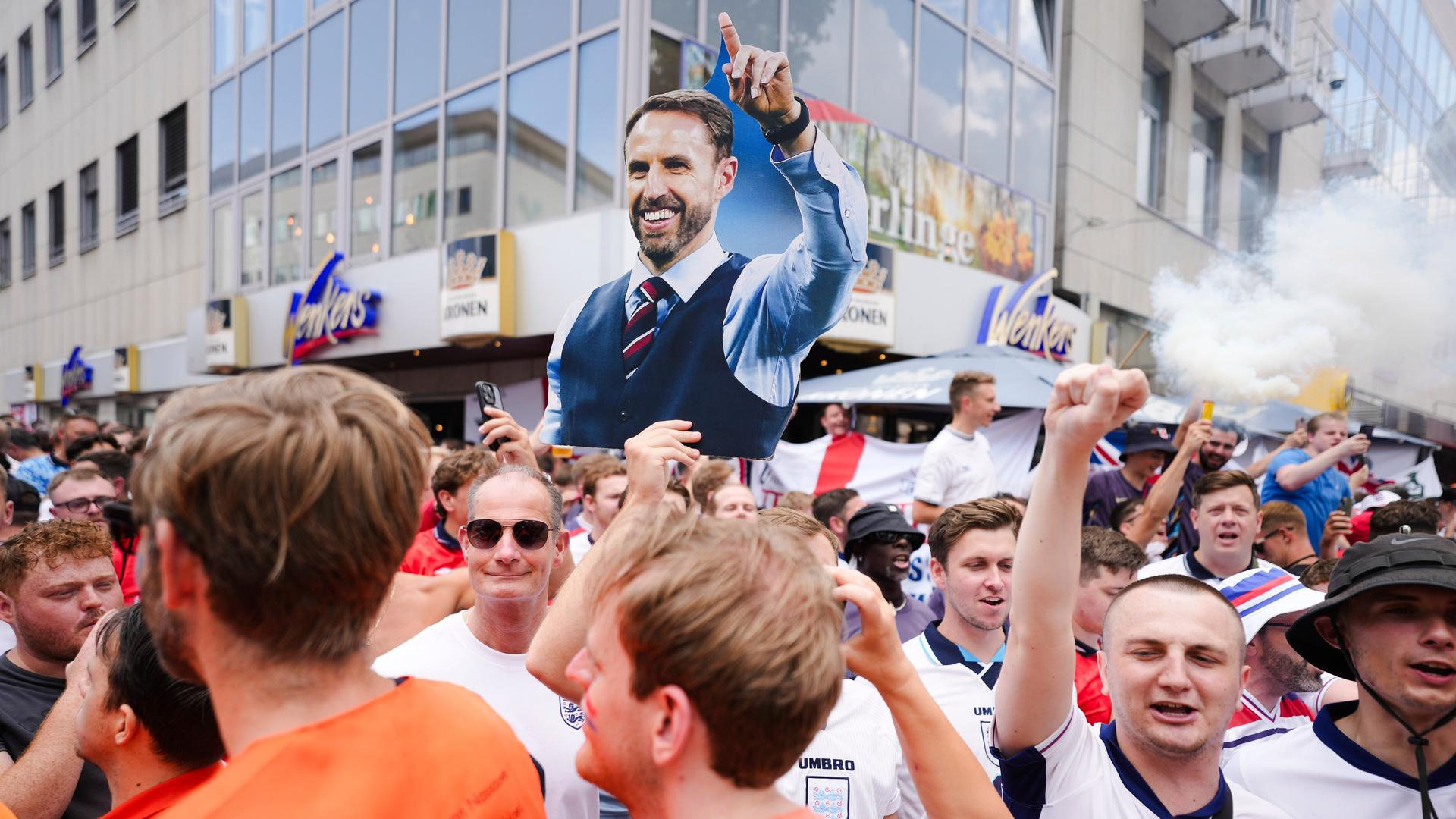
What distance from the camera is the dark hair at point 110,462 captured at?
5.82m

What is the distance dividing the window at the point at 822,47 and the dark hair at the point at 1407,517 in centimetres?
773

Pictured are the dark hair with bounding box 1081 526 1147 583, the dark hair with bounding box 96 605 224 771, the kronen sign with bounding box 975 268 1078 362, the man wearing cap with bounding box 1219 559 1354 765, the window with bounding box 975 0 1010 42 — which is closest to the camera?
the dark hair with bounding box 96 605 224 771

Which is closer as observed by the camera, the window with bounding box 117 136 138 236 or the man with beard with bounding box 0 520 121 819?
the man with beard with bounding box 0 520 121 819

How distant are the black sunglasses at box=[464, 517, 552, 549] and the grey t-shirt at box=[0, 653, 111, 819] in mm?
1048

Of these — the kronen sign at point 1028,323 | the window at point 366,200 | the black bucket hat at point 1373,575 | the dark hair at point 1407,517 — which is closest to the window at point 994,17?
the kronen sign at point 1028,323

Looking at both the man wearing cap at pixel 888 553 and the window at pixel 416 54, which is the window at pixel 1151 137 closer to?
the window at pixel 416 54

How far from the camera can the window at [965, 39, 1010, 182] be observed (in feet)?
43.9

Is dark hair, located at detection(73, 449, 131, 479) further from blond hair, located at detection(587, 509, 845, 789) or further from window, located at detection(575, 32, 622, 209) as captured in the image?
blond hair, located at detection(587, 509, 845, 789)

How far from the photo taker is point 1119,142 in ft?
55.3

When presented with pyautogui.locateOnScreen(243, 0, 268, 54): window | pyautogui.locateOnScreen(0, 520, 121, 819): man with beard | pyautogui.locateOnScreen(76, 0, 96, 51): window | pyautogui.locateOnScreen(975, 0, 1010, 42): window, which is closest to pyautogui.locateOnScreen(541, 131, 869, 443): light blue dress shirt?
pyautogui.locateOnScreen(0, 520, 121, 819): man with beard

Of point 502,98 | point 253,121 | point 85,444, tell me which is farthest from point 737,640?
point 253,121

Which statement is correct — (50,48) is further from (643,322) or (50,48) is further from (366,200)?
(643,322)

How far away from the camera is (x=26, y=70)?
24.9 m

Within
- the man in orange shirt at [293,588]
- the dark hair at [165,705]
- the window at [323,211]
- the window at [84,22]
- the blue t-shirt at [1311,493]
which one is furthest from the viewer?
the window at [84,22]
